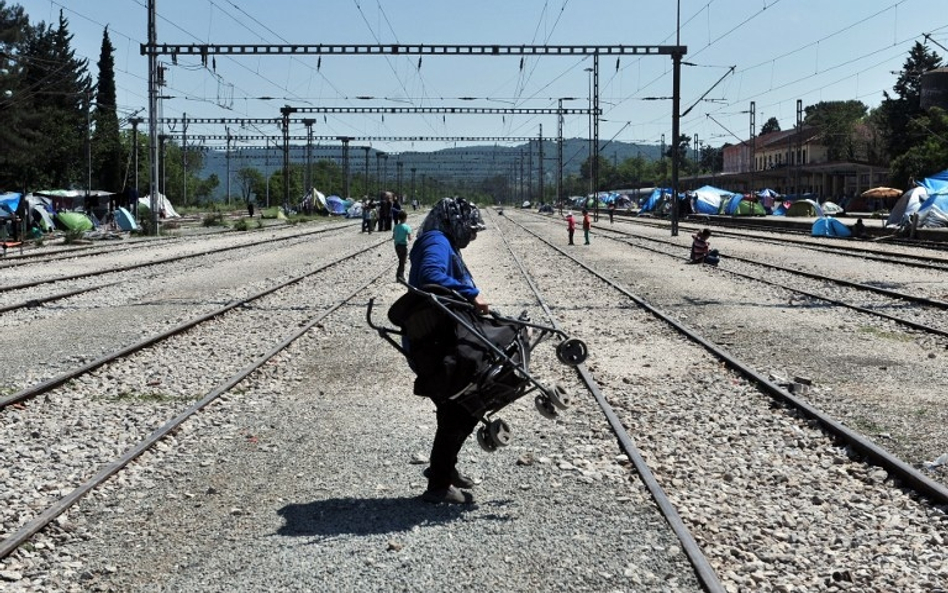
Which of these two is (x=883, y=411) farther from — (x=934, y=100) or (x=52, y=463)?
(x=934, y=100)

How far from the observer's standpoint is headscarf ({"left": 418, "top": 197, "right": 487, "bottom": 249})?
5996 millimetres

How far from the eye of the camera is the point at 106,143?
89875 mm

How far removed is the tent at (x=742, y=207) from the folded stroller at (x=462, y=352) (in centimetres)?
7003

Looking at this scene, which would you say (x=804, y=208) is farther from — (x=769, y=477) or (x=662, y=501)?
(x=662, y=501)

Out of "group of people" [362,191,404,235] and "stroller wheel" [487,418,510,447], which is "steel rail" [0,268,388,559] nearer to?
"stroller wheel" [487,418,510,447]

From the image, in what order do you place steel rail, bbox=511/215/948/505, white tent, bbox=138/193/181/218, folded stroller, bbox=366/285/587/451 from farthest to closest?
white tent, bbox=138/193/181/218
steel rail, bbox=511/215/948/505
folded stroller, bbox=366/285/587/451

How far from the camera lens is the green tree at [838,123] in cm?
12181

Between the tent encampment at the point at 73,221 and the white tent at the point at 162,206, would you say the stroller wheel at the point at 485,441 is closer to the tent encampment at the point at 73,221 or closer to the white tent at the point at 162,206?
the tent encampment at the point at 73,221

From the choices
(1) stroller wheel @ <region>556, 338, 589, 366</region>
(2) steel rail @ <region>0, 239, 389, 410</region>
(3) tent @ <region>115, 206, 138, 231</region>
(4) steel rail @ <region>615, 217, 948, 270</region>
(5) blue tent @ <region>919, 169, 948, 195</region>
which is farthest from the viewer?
(3) tent @ <region>115, 206, 138, 231</region>

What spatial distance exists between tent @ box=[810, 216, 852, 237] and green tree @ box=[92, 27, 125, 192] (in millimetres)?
61490

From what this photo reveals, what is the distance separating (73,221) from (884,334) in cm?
3857

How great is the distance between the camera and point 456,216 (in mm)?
5992

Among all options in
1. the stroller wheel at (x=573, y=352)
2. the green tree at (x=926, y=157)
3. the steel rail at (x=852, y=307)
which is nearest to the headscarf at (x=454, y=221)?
the stroller wheel at (x=573, y=352)

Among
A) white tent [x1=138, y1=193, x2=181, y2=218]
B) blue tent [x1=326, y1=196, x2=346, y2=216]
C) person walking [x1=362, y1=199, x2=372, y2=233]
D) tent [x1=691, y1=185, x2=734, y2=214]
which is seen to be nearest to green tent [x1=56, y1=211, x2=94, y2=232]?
person walking [x1=362, y1=199, x2=372, y2=233]
